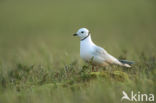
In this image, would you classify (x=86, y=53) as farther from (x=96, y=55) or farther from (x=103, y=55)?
(x=103, y=55)

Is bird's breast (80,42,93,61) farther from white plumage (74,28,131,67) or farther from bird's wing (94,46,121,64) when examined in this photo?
bird's wing (94,46,121,64)

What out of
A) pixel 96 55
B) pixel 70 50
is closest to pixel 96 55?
pixel 96 55

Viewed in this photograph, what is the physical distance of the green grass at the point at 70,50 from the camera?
646 centimetres

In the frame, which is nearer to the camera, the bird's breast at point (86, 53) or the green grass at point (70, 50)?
the green grass at point (70, 50)

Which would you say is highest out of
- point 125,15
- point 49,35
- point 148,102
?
point 125,15

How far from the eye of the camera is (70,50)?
1590 cm

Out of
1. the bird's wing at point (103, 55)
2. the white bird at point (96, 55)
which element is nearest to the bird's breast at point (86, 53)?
the white bird at point (96, 55)

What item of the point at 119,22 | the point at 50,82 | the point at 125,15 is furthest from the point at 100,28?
the point at 50,82

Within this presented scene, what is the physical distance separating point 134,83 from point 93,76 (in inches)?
29.2

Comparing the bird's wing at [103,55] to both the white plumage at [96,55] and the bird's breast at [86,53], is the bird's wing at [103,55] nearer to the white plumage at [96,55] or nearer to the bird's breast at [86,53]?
the white plumage at [96,55]

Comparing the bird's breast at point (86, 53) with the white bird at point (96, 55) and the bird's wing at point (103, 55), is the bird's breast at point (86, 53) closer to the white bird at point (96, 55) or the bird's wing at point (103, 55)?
the white bird at point (96, 55)

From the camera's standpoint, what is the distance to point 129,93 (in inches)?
250

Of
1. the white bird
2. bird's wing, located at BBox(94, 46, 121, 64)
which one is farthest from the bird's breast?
bird's wing, located at BBox(94, 46, 121, 64)

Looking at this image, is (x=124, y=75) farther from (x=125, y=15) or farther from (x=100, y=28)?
(x=125, y=15)
